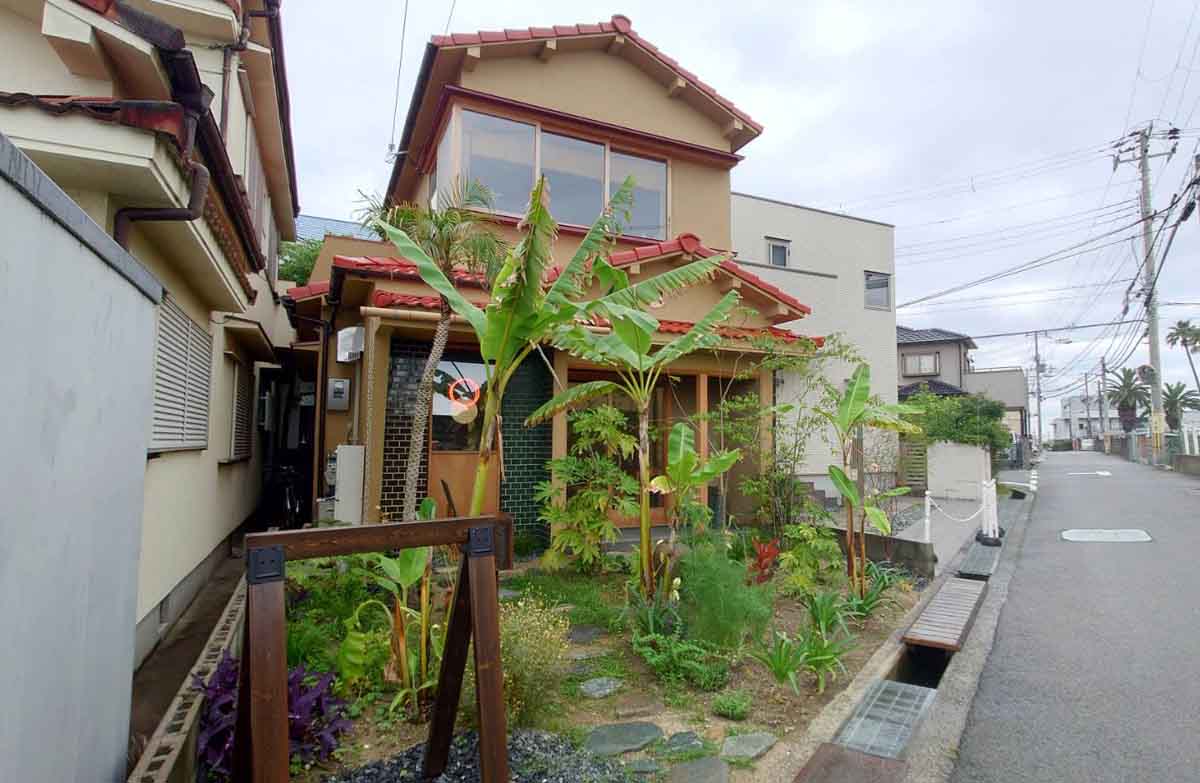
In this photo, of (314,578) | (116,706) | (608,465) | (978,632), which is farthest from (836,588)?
(116,706)

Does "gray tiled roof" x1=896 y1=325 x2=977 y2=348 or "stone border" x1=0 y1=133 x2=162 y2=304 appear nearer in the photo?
"stone border" x1=0 y1=133 x2=162 y2=304

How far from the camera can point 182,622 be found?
6238 mm

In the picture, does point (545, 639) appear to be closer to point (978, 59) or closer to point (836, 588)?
point (836, 588)

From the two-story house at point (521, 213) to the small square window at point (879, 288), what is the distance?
7.94 m

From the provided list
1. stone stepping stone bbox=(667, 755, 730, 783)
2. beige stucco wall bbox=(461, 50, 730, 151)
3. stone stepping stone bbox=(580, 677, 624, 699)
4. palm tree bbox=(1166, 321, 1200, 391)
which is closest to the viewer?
stone stepping stone bbox=(667, 755, 730, 783)

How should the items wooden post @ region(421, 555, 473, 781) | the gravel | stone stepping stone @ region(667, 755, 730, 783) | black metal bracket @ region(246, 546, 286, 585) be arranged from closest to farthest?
black metal bracket @ region(246, 546, 286, 585), wooden post @ region(421, 555, 473, 781), the gravel, stone stepping stone @ region(667, 755, 730, 783)

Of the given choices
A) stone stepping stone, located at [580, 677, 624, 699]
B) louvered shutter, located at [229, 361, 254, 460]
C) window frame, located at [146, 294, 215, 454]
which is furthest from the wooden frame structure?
louvered shutter, located at [229, 361, 254, 460]

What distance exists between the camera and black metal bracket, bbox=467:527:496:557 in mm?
3068

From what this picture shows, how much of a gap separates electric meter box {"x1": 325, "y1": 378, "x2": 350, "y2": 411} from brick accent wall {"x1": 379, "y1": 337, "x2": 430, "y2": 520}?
3423mm

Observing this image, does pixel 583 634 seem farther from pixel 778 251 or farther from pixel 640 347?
pixel 778 251

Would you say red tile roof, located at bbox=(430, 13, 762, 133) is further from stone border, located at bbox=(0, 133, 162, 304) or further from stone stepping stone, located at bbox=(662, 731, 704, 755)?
stone stepping stone, located at bbox=(662, 731, 704, 755)

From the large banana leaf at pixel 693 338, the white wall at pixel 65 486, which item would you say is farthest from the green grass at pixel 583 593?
the white wall at pixel 65 486

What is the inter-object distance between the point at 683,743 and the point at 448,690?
1564 mm

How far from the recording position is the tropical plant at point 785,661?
458 centimetres
